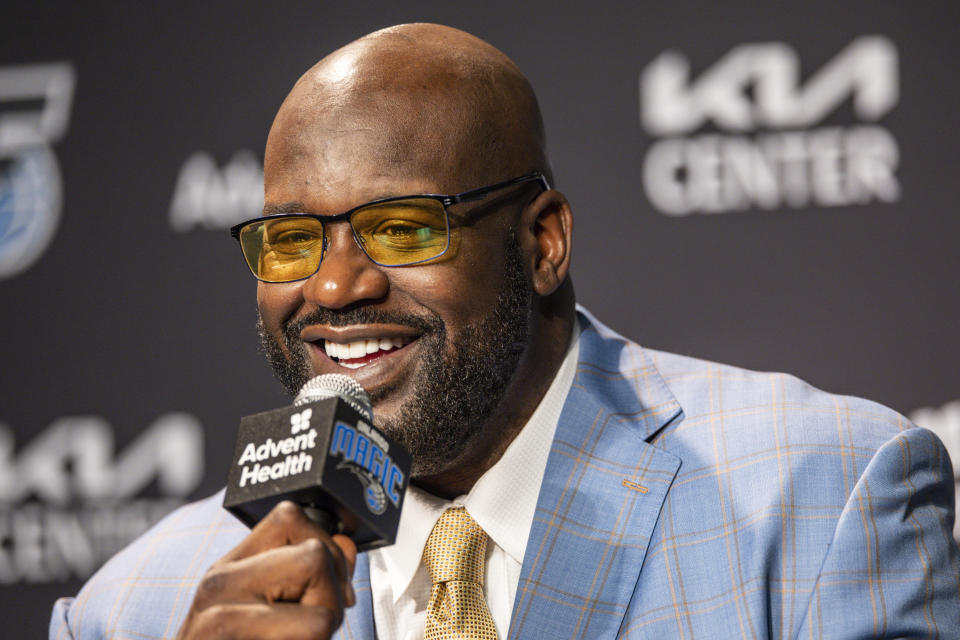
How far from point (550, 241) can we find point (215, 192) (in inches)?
48.1

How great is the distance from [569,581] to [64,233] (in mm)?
1884

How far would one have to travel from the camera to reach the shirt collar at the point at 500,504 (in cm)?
175

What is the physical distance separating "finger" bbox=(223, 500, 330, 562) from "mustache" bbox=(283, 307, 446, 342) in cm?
61

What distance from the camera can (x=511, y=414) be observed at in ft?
6.07

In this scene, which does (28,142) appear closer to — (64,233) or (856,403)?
(64,233)

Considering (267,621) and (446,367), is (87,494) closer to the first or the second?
(446,367)

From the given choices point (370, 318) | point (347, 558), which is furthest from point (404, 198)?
point (347, 558)

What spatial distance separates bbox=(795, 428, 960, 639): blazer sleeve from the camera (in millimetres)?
1518

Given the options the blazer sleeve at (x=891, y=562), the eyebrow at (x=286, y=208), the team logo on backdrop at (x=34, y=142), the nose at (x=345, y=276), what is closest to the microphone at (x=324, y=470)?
the nose at (x=345, y=276)

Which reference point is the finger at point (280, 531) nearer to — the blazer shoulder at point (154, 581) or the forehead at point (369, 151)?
the forehead at point (369, 151)

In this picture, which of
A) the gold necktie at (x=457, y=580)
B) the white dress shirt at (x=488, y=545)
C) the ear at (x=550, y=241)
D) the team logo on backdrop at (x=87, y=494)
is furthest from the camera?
the team logo on backdrop at (x=87, y=494)

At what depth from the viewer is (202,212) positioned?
2.81 metres

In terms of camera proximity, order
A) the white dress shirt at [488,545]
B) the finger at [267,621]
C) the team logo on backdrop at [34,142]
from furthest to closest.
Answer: the team logo on backdrop at [34,142] → the white dress shirt at [488,545] → the finger at [267,621]

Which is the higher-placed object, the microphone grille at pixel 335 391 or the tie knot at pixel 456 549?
the microphone grille at pixel 335 391
